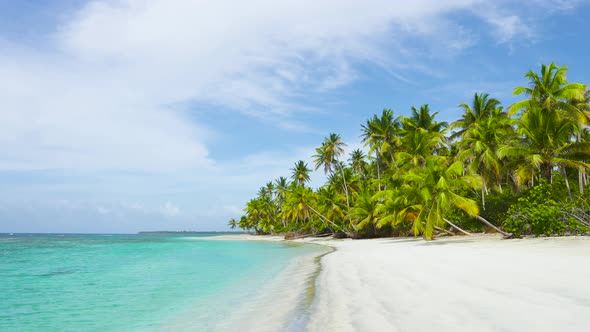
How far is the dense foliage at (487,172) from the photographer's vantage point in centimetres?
1934

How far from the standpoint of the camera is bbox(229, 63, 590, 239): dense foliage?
19344 mm

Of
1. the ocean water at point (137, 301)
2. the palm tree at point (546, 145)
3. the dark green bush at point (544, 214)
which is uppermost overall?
the palm tree at point (546, 145)

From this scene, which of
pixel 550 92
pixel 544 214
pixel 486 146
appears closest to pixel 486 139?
pixel 486 146

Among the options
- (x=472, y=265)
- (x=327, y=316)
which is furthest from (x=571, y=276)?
(x=327, y=316)

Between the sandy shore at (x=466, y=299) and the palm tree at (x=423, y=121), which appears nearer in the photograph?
the sandy shore at (x=466, y=299)

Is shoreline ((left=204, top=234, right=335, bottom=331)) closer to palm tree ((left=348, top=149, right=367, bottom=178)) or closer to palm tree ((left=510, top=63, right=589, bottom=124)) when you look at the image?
palm tree ((left=510, top=63, right=589, bottom=124))

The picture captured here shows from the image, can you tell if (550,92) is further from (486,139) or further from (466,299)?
(466,299)

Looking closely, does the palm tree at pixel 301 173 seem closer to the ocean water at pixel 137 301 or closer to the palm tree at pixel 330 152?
the palm tree at pixel 330 152

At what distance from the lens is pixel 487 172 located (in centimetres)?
3059

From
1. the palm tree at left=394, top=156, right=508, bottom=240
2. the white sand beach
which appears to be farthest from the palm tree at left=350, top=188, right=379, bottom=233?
the white sand beach

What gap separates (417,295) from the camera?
22.4ft

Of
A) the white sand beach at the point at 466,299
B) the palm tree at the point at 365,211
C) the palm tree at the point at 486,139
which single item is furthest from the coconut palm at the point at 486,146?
the white sand beach at the point at 466,299

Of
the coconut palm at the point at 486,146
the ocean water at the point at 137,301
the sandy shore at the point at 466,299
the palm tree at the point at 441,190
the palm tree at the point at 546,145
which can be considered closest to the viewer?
the sandy shore at the point at 466,299

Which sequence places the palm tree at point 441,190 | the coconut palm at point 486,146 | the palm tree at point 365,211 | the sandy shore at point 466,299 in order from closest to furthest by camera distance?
A: the sandy shore at point 466,299 → the palm tree at point 441,190 → the coconut palm at point 486,146 → the palm tree at point 365,211
